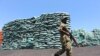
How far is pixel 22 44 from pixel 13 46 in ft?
2.92

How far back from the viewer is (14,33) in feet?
81.0

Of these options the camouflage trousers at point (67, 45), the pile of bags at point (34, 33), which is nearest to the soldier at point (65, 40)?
the camouflage trousers at point (67, 45)

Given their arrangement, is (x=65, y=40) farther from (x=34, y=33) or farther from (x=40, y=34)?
(x=34, y=33)

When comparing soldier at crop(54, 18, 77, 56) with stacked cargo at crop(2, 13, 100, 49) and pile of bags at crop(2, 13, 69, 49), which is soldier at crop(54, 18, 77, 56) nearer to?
stacked cargo at crop(2, 13, 100, 49)

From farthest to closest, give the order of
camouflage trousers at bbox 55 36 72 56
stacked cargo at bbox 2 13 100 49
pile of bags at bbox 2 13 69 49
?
pile of bags at bbox 2 13 69 49 → stacked cargo at bbox 2 13 100 49 → camouflage trousers at bbox 55 36 72 56

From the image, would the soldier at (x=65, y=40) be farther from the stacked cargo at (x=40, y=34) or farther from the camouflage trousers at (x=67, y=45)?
the stacked cargo at (x=40, y=34)

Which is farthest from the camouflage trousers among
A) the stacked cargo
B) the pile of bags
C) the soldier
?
the pile of bags

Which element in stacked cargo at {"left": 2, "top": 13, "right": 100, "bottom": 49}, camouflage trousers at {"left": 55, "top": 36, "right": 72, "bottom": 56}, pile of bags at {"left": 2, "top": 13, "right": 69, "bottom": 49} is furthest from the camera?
pile of bags at {"left": 2, "top": 13, "right": 69, "bottom": 49}

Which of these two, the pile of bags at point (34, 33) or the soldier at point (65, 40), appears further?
the pile of bags at point (34, 33)

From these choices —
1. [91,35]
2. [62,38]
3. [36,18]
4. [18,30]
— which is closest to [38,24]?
[36,18]

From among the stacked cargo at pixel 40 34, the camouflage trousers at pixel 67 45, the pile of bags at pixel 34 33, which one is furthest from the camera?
the pile of bags at pixel 34 33

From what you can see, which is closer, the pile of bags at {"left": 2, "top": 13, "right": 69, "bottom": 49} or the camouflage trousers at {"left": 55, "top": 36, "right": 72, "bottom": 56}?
the camouflage trousers at {"left": 55, "top": 36, "right": 72, "bottom": 56}

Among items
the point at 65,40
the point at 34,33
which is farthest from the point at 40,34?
the point at 65,40

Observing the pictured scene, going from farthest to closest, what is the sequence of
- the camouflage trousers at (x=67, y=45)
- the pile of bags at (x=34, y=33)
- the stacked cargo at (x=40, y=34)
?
the pile of bags at (x=34, y=33) < the stacked cargo at (x=40, y=34) < the camouflage trousers at (x=67, y=45)
